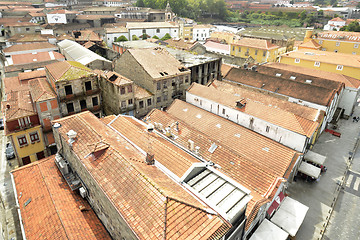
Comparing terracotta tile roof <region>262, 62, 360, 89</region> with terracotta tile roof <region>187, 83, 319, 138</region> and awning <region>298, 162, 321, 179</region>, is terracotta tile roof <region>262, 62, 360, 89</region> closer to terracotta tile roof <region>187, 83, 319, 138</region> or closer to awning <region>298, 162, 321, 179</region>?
terracotta tile roof <region>187, 83, 319, 138</region>

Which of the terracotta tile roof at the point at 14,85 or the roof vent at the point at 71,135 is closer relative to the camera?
the roof vent at the point at 71,135

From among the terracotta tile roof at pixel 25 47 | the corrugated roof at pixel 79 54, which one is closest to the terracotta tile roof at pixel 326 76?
the corrugated roof at pixel 79 54

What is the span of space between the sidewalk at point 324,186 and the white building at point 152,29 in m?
78.7

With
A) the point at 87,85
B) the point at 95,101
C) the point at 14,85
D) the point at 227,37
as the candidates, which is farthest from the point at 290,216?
the point at 227,37

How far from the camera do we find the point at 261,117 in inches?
1437

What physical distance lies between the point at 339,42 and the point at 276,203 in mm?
72081

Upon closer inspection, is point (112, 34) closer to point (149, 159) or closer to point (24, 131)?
point (24, 131)

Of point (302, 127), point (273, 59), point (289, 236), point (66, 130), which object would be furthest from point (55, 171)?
point (273, 59)

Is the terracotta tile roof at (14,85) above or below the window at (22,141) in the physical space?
above

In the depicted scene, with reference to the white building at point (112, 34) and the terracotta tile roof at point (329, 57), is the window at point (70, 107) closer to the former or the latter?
the terracotta tile roof at point (329, 57)

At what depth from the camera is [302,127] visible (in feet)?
110

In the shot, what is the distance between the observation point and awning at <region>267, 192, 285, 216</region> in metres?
26.4

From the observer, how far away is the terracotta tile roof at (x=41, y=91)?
3380 cm

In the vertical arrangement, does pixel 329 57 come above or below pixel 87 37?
below
